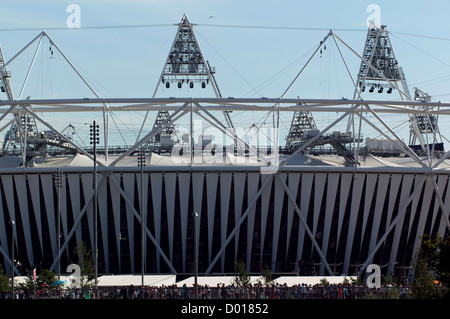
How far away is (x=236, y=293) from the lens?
42031mm

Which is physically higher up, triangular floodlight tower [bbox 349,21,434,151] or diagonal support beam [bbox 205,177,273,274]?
triangular floodlight tower [bbox 349,21,434,151]

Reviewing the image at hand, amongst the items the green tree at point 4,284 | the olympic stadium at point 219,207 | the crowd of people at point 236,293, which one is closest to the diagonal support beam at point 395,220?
the olympic stadium at point 219,207

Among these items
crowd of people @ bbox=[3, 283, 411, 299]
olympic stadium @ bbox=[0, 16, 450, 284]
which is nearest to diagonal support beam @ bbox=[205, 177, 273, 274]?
olympic stadium @ bbox=[0, 16, 450, 284]

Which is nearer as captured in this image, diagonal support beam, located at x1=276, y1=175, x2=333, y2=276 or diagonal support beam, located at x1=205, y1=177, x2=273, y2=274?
diagonal support beam, located at x1=205, y1=177, x2=273, y2=274

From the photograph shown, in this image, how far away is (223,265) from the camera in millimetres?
68000

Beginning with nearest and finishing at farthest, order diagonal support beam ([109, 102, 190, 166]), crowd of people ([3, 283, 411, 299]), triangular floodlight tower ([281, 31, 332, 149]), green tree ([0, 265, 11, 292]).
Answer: crowd of people ([3, 283, 411, 299])
green tree ([0, 265, 11, 292])
diagonal support beam ([109, 102, 190, 166])
triangular floodlight tower ([281, 31, 332, 149])

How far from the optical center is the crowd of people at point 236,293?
4219cm

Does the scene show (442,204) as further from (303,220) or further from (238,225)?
(238,225)

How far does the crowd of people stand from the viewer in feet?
138

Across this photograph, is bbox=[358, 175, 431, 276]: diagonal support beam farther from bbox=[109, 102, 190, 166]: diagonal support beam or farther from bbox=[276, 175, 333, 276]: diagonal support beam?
bbox=[109, 102, 190, 166]: diagonal support beam

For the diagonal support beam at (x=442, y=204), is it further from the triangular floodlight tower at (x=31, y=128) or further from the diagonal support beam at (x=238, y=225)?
the triangular floodlight tower at (x=31, y=128)

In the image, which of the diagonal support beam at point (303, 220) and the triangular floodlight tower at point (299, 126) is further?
the triangular floodlight tower at point (299, 126)
